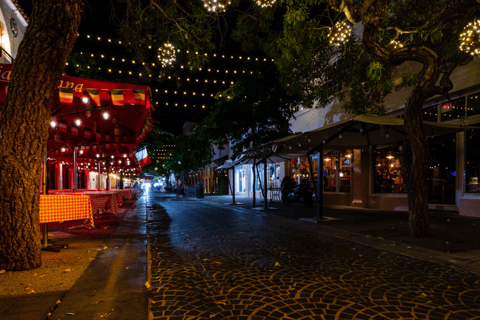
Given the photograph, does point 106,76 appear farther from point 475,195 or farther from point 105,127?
point 475,195

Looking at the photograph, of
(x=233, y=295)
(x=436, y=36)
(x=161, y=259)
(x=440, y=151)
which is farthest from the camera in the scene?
(x=440, y=151)

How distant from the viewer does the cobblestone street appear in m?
3.04

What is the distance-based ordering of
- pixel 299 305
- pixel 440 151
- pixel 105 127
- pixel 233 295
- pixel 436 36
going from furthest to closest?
pixel 440 151, pixel 105 127, pixel 436 36, pixel 233 295, pixel 299 305

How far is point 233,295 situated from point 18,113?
3691 mm

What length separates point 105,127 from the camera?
32.3ft

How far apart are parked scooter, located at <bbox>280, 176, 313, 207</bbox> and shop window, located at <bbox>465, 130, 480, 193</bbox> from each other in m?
6.27

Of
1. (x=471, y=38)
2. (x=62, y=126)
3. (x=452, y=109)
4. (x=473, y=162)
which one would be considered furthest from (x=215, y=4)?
(x=473, y=162)

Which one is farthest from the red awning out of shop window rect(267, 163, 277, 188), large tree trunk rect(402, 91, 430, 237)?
shop window rect(267, 163, 277, 188)

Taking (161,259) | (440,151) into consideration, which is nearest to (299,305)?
(161,259)

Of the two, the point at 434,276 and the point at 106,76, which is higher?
the point at 106,76

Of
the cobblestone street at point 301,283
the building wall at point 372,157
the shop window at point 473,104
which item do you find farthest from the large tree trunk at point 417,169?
the shop window at point 473,104

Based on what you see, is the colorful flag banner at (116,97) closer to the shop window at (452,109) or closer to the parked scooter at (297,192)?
the shop window at (452,109)

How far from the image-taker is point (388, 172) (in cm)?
1327

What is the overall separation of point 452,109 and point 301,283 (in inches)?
396
